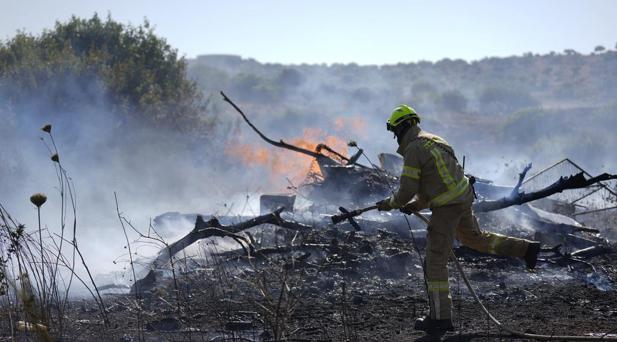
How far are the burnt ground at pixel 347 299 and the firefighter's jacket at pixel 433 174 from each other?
1154 millimetres

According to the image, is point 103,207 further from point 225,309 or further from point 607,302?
point 607,302

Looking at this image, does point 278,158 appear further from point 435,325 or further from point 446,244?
point 435,325

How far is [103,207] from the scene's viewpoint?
20.4 m

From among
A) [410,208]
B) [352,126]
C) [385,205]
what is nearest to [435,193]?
[410,208]

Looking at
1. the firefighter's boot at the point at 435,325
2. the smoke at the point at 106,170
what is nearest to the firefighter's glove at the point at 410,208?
the firefighter's boot at the point at 435,325

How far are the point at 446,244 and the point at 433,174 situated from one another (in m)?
0.62

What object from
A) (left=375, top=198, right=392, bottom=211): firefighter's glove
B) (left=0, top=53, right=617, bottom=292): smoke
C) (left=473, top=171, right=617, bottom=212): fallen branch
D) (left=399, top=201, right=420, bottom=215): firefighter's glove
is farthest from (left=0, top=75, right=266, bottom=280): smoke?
(left=399, top=201, right=420, bottom=215): firefighter's glove

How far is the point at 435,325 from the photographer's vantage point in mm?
5980

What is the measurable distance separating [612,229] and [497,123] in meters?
35.5

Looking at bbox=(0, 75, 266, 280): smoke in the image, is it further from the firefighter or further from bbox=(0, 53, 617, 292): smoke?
the firefighter

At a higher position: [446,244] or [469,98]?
[469,98]

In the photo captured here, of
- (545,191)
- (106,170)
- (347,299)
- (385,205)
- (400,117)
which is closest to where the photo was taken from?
(400,117)

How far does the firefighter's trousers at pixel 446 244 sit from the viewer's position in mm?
5945

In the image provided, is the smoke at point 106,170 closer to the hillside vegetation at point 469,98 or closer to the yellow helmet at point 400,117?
the yellow helmet at point 400,117
